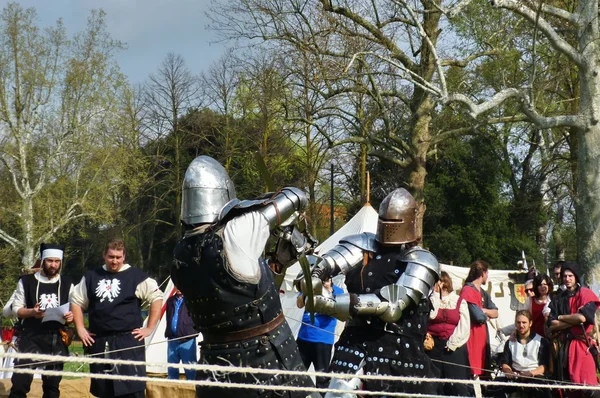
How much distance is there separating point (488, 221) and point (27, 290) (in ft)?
55.9

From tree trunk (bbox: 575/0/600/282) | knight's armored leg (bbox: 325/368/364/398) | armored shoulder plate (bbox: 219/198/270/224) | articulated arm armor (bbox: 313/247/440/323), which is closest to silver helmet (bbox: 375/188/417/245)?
Result: articulated arm armor (bbox: 313/247/440/323)

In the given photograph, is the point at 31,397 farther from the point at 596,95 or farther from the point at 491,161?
the point at 491,161

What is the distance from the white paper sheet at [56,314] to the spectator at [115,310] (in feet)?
3.39

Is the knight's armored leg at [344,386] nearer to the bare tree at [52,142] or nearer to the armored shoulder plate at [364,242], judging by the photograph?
the armored shoulder plate at [364,242]

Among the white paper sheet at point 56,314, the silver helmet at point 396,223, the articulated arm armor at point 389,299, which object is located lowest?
the white paper sheet at point 56,314

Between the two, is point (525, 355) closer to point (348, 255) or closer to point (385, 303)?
point (348, 255)

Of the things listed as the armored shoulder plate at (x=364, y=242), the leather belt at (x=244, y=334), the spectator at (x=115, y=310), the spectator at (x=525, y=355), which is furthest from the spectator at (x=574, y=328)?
the leather belt at (x=244, y=334)

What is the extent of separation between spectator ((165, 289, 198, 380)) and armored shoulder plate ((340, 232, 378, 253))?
3453 millimetres

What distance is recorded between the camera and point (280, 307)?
407 cm

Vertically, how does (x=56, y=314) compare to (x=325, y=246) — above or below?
below

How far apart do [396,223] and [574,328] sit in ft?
10.5

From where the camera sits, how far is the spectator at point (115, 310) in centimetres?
585

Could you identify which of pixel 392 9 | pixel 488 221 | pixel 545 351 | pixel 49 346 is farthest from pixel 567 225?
pixel 49 346

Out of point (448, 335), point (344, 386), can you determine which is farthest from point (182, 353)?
point (344, 386)
